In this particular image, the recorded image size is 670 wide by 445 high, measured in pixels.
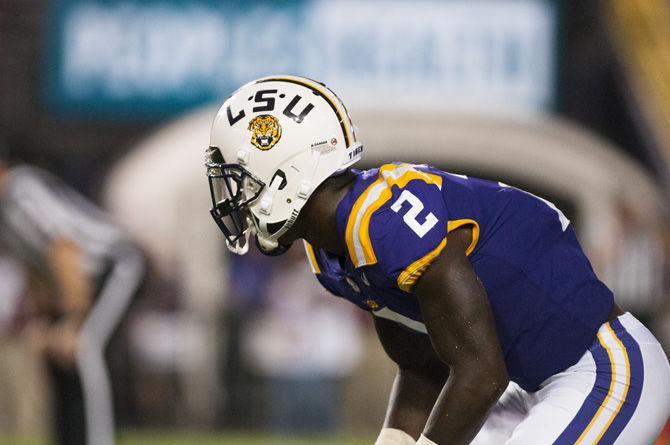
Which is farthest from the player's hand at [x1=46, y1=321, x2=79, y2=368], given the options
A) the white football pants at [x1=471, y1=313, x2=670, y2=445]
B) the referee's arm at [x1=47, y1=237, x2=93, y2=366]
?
the white football pants at [x1=471, y1=313, x2=670, y2=445]

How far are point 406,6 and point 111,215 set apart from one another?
313 centimetres

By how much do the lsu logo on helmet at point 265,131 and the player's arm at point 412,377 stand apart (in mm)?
596

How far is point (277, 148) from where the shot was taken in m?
2.83

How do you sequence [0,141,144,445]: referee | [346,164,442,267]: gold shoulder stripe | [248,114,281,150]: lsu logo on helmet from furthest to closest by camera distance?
[0,141,144,445]: referee, [248,114,281,150]: lsu logo on helmet, [346,164,442,267]: gold shoulder stripe

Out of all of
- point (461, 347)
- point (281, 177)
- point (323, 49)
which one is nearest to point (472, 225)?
point (461, 347)

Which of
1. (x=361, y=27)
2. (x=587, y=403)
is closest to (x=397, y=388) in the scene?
(x=587, y=403)

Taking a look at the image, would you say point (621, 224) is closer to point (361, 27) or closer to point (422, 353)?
point (361, 27)

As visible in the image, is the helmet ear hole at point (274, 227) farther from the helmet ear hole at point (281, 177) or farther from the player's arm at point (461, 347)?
the player's arm at point (461, 347)

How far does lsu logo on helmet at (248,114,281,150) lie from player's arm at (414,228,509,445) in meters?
0.52

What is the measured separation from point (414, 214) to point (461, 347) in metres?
0.31

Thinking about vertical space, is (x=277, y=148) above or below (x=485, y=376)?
above

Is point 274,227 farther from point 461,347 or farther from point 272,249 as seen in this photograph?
point 461,347

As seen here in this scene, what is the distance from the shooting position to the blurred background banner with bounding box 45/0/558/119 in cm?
1013

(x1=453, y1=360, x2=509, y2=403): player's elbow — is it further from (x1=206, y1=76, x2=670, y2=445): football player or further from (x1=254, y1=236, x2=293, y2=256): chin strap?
(x1=254, y1=236, x2=293, y2=256): chin strap
